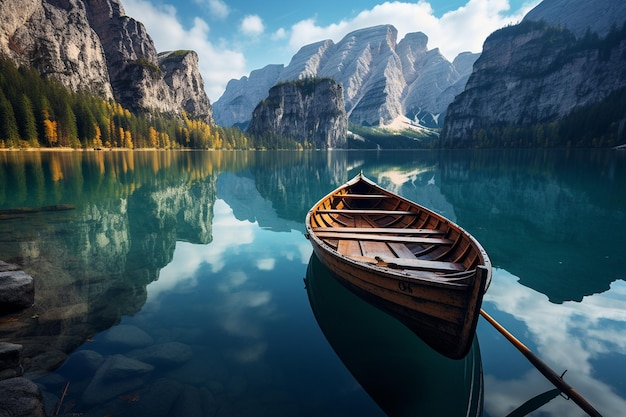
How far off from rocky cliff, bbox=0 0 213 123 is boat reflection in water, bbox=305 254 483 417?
157 m

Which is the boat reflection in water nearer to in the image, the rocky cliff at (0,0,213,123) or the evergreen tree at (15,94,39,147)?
the evergreen tree at (15,94,39,147)

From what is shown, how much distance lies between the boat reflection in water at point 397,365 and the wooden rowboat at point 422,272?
901 millimetres

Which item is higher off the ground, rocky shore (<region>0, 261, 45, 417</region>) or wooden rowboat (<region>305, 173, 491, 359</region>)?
wooden rowboat (<region>305, 173, 491, 359</region>)

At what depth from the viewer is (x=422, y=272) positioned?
6918 millimetres

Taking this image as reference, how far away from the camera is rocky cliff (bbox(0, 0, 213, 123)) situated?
117375 millimetres

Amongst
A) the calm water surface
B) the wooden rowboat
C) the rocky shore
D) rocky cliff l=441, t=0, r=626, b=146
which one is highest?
rocky cliff l=441, t=0, r=626, b=146

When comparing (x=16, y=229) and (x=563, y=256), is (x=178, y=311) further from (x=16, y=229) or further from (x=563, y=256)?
(x=563, y=256)

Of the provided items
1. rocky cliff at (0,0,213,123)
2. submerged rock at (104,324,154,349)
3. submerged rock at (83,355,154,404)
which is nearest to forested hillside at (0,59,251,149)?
rocky cliff at (0,0,213,123)

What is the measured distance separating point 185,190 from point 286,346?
26343 mm

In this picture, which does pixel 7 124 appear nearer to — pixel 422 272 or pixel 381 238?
pixel 381 238

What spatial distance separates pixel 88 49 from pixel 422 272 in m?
195

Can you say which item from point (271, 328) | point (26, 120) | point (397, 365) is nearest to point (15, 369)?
point (271, 328)

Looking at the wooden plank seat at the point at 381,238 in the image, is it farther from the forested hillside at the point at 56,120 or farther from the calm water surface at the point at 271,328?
the forested hillside at the point at 56,120

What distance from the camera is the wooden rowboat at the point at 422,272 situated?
515 cm
